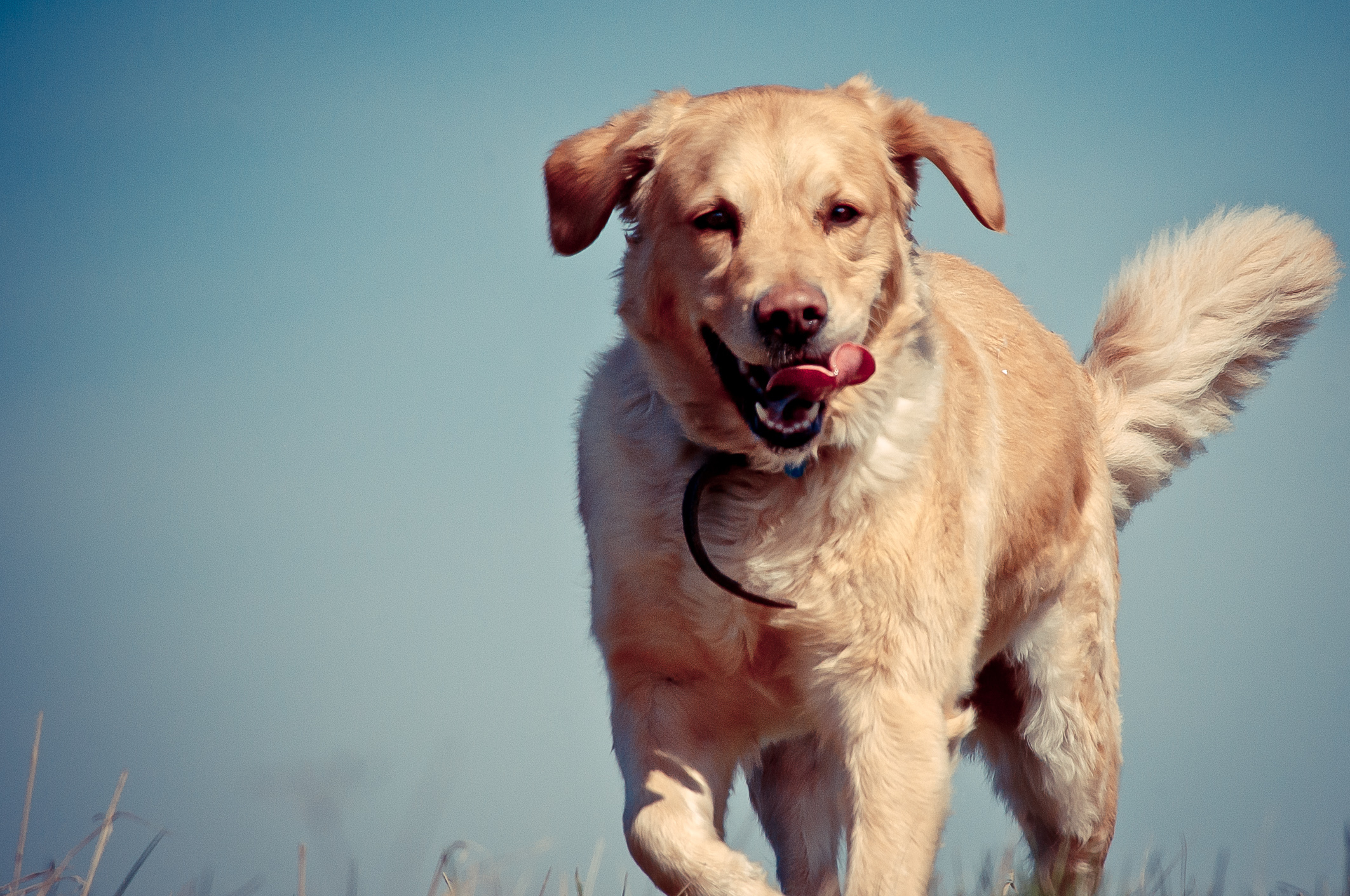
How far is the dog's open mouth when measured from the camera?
10.8 ft

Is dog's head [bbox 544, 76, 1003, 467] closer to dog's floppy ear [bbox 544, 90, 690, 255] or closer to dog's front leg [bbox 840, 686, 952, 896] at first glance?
dog's floppy ear [bbox 544, 90, 690, 255]

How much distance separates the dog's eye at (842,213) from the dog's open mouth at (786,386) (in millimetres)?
383

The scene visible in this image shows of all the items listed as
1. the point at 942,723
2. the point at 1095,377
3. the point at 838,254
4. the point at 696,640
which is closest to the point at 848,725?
the point at 942,723

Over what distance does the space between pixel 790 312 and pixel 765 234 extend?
0.36 m

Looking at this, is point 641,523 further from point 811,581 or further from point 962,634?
point 962,634

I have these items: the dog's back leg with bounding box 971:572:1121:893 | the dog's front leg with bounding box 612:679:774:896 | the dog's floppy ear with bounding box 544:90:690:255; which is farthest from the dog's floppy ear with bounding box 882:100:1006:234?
the dog's back leg with bounding box 971:572:1121:893

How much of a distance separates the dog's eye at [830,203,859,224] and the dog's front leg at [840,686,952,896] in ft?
4.20

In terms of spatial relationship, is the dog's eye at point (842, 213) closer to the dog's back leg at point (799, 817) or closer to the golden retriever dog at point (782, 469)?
the golden retriever dog at point (782, 469)

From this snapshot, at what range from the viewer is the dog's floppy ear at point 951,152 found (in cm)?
371

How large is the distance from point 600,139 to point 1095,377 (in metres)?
3.11

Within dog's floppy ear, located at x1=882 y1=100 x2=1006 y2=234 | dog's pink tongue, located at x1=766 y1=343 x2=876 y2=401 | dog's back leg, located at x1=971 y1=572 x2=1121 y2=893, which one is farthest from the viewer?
dog's back leg, located at x1=971 y1=572 x2=1121 y2=893

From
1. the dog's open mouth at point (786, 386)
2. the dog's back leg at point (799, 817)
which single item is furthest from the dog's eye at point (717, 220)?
the dog's back leg at point (799, 817)

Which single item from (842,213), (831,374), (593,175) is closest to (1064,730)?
(831,374)

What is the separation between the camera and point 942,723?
136 inches
